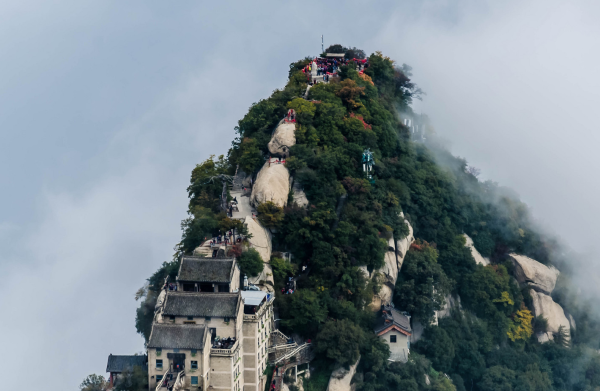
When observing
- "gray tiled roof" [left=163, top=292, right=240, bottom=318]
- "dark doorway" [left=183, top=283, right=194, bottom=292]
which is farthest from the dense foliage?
"gray tiled roof" [left=163, top=292, right=240, bottom=318]

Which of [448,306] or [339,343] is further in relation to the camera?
[448,306]

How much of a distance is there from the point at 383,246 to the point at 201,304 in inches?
927

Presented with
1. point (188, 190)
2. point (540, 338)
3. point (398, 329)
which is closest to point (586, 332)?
point (540, 338)

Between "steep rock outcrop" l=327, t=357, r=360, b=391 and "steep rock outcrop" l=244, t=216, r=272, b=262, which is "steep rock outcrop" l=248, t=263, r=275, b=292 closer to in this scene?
"steep rock outcrop" l=244, t=216, r=272, b=262

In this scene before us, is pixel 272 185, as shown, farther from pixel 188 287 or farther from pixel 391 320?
pixel 188 287

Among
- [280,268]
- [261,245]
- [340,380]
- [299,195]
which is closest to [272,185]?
[299,195]

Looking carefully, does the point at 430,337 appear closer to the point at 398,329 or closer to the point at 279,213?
the point at 398,329

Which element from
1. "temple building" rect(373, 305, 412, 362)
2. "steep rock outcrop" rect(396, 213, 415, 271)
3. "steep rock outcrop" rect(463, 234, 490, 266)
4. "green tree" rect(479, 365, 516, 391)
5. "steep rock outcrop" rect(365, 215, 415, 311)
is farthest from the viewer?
"steep rock outcrop" rect(463, 234, 490, 266)

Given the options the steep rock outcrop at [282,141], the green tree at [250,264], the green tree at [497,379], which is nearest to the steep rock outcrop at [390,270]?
the green tree at [497,379]

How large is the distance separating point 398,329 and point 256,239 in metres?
14.6

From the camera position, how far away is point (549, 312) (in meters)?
96.7

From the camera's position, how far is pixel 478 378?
3425 inches

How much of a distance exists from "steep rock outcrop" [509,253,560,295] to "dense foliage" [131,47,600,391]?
6.51ft

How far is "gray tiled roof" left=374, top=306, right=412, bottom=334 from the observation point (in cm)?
7919
